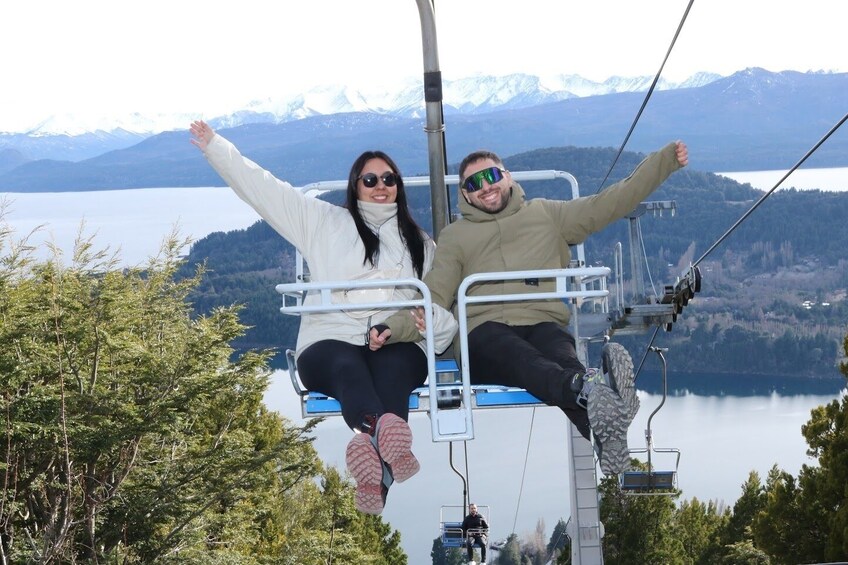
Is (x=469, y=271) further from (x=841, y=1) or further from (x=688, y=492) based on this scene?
(x=841, y=1)

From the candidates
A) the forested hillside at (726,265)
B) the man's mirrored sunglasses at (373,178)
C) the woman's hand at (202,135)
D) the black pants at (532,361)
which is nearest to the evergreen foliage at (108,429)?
the woman's hand at (202,135)

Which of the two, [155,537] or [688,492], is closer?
[155,537]

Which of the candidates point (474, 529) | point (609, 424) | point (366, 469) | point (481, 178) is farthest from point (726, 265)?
point (366, 469)

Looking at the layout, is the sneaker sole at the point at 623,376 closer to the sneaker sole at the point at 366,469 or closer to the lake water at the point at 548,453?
the sneaker sole at the point at 366,469

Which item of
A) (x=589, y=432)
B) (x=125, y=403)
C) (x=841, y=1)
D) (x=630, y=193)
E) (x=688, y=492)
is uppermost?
(x=841, y=1)

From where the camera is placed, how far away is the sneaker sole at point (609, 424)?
3.63 metres

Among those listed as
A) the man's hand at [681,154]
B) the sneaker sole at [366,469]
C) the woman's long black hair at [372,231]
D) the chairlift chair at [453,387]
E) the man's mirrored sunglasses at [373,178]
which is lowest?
the sneaker sole at [366,469]

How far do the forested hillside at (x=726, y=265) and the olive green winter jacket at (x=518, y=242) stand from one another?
10830cm

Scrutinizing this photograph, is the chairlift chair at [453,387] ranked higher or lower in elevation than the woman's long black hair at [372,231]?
lower

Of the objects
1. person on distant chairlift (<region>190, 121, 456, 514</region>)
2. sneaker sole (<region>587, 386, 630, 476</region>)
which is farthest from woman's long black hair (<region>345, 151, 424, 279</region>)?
sneaker sole (<region>587, 386, 630, 476</region>)

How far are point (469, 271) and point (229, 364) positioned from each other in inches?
563

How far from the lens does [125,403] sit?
15883 mm

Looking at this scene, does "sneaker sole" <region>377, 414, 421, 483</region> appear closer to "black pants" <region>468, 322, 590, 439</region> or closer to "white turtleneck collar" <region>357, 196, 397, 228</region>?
"black pants" <region>468, 322, 590, 439</region>

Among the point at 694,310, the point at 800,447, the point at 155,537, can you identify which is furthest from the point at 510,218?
the point at 694,310
